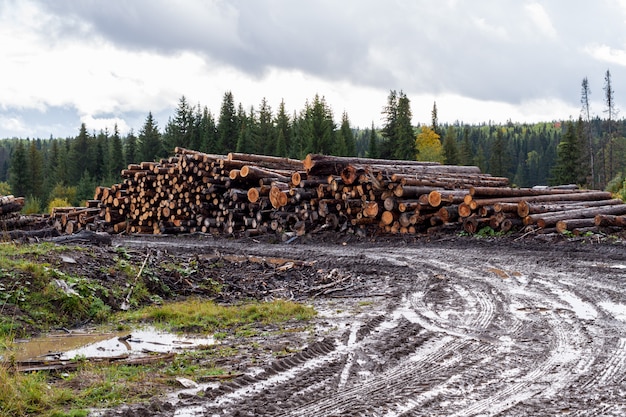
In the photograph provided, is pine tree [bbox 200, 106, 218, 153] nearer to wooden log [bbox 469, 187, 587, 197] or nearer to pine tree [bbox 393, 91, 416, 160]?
pine tree [bbox 393, 91, 416, 160]

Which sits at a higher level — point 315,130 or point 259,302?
point 315,130

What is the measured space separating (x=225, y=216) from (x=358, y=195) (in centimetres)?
553

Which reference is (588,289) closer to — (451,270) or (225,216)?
(451,270)

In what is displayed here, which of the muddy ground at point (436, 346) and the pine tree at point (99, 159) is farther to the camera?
the pine tree at point (99, 159)

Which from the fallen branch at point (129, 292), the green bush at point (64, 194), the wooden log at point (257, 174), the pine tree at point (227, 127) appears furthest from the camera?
the pine tree at point (227, 127)

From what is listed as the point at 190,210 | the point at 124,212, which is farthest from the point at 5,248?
the point at 124,212

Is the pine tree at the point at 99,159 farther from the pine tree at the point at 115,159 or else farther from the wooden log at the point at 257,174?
the wooden log at the point at 257,174

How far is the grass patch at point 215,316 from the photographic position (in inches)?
264

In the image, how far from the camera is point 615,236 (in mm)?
14383

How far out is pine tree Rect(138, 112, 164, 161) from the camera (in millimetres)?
64188

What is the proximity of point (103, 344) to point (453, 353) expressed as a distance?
144 inches

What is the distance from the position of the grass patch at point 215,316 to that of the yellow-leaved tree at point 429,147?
56539 mm

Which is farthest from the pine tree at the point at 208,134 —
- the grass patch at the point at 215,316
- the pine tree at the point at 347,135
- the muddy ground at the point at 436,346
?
the grass patch at the point at 215,316

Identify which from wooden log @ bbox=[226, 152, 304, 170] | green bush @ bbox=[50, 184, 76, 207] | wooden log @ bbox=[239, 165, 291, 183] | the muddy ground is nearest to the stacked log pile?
wooden log @ bbox=[226, 152, 304, 170]
